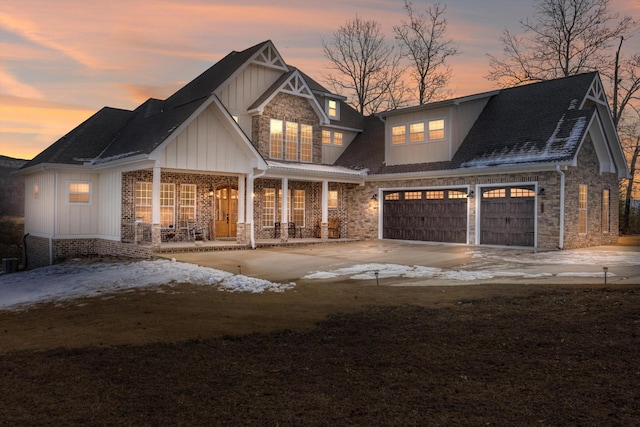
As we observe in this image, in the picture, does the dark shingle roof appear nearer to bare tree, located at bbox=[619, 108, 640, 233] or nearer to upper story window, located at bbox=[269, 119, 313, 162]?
upper story window, located at bbox=[269, 119, 313, 162]

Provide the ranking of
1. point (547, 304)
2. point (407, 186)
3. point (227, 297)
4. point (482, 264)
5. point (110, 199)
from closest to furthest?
point (547, 304) < point (227, 297) < point (482, 264) < point (110, 199) < point (407, 186)

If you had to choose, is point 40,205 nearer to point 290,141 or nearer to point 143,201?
point 143,201

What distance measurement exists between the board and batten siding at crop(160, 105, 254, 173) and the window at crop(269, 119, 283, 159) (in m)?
4.35

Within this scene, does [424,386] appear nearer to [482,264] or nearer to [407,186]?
[482,264]

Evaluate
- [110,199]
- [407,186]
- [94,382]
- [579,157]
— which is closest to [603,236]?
[579,157]

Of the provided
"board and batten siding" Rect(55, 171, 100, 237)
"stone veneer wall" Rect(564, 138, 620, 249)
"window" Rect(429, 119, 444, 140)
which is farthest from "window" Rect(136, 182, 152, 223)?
"stone veneer wall" Rect(564, 138, 620, 249)

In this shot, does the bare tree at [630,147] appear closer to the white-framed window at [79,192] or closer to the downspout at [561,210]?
the downspout at [561,210]

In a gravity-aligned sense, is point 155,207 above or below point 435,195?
below

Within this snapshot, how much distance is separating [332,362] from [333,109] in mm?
23247

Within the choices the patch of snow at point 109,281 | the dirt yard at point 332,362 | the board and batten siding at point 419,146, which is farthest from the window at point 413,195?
the dirt yard at point 332,362

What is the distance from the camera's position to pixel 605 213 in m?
22.2

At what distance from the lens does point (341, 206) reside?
25.5 meters

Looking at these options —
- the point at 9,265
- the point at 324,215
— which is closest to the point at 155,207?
the point at 324,215

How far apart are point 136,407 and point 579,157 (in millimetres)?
19237
